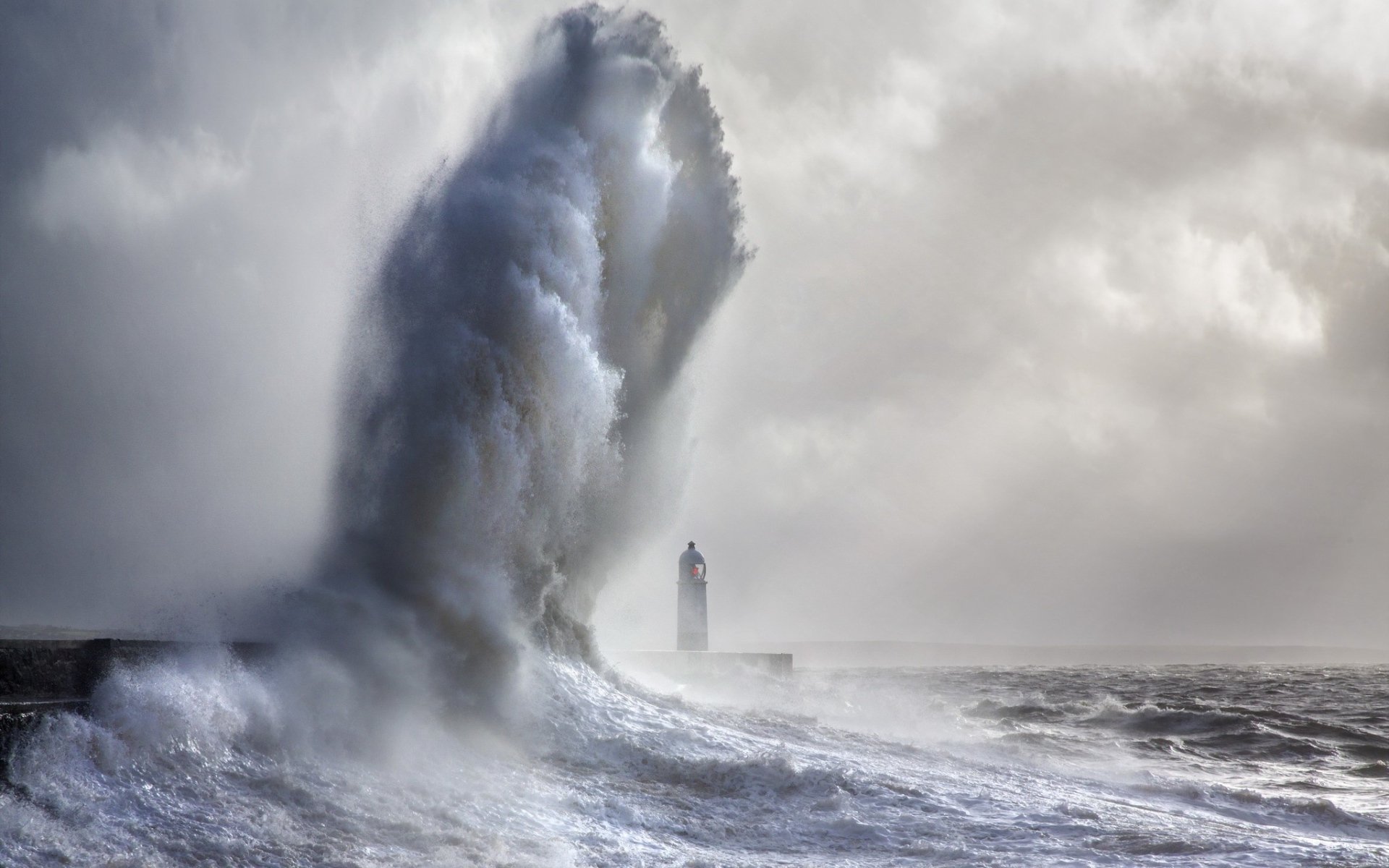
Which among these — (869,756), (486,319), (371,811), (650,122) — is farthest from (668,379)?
(371,811)

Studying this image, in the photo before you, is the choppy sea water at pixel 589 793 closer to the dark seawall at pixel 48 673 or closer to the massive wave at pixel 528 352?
the dark seawall at pixel 48 673

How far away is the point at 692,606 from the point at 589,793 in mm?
11774

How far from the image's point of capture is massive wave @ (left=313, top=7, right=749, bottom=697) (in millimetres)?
9703

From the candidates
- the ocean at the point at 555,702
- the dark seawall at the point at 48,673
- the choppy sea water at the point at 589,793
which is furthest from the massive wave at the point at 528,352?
the dark seawall at the point at 48,673

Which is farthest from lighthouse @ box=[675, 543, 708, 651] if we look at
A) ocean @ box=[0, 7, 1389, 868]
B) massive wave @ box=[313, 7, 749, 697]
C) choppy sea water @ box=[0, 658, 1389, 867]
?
choppy sea water @ box=[0, 658, 1389, 867]

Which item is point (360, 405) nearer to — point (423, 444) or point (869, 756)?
point (423, 444)

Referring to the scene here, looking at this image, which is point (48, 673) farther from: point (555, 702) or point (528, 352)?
point (528, 352)

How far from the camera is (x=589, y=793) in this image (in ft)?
23.1

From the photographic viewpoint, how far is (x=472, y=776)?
22.9 feet

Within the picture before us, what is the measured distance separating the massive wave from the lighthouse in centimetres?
440

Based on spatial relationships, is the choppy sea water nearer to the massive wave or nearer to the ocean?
the ocean

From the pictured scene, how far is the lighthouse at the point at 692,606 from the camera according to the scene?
1877 cm

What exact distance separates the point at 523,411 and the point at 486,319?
3.51 ft

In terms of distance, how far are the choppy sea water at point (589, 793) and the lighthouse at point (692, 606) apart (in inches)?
282
